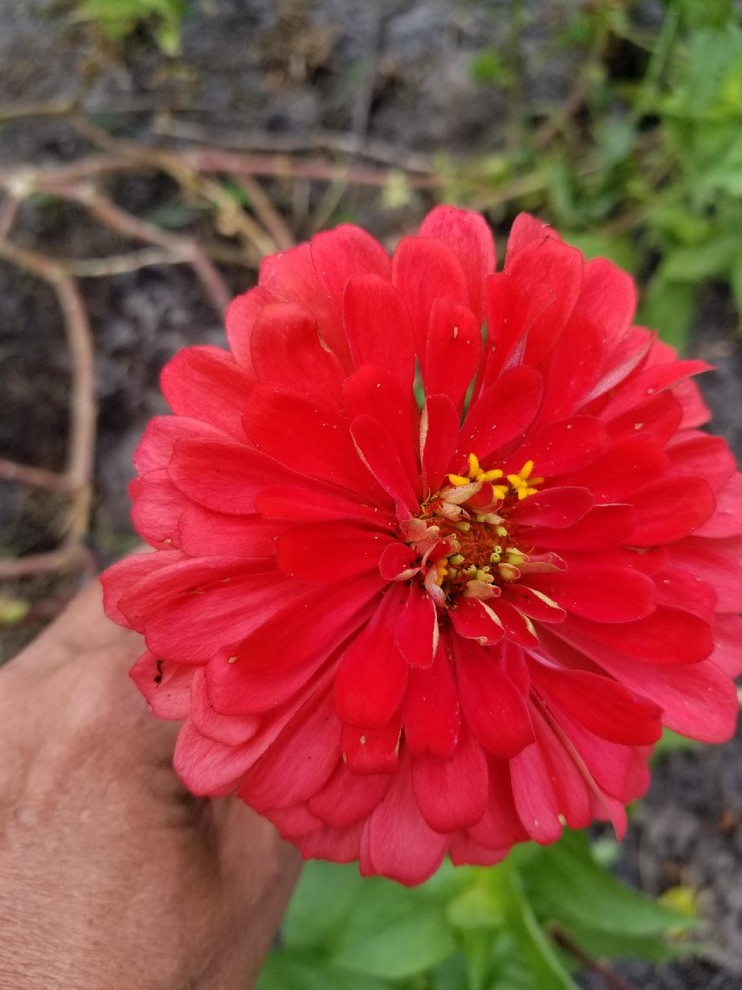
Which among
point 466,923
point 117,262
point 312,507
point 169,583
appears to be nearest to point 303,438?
point 312,507

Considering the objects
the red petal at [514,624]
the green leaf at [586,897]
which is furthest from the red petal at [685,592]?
the green leaf at [586,897]

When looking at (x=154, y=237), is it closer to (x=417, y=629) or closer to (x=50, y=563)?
(x=50, y=563)

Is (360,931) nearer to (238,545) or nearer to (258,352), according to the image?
(238,545)

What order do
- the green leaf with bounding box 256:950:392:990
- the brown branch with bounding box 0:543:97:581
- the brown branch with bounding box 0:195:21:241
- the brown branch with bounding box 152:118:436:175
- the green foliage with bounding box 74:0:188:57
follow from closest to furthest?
the green leaf with bounding box 256:950:392:990
the green foliage with bounding box 74:0:188:57
the brown branch with bounding box 0:543:97:581
the brown branch with bounding box 0:195:21:241
the brown branch with bounding box 152:118:436:175

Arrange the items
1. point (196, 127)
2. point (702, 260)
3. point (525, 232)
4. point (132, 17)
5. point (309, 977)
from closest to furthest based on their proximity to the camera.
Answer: point (525, 232) → point (309, 977) → point (702, 260) → point (132, 17) → point (196, 127)

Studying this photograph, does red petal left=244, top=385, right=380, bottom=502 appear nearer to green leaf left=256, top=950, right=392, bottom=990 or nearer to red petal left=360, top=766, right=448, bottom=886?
red petal left=360, top=766, right=448, bottom=886

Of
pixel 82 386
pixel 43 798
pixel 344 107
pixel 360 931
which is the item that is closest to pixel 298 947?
pixel 360 931

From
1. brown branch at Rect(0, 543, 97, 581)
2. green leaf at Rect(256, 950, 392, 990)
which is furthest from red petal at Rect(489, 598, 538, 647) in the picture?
brown branch at Rect(0, 543, 97, 581)
